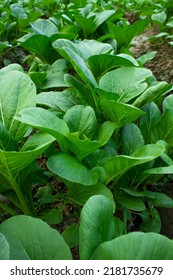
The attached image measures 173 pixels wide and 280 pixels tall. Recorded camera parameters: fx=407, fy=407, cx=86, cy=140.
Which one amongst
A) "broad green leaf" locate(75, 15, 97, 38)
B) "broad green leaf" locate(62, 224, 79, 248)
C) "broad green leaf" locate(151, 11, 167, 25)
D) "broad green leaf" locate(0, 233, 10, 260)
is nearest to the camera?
"broad green leaf" locate(0, 233, 10, 260)

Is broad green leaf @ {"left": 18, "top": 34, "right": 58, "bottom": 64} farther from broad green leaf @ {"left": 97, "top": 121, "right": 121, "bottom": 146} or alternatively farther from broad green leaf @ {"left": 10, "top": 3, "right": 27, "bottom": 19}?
broad green leaf @ {"left": 10, "top": 3, "right": 27, "bottom": 19}

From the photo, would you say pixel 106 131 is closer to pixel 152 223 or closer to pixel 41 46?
pixel 152 223

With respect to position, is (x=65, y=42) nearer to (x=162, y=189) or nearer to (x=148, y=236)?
(x=162, y=189)

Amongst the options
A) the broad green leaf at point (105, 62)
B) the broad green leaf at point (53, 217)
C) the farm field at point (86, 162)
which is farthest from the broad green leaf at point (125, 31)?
the broad green leaf at point (53, 217)

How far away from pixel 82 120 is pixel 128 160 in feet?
0.74

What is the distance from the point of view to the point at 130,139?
4.61 feet

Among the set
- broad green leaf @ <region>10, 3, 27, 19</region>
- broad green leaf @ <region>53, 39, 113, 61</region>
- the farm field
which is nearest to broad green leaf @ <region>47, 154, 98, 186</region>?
the farm field

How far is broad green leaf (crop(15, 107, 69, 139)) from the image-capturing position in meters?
1.11

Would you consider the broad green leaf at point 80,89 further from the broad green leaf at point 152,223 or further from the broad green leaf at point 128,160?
the broad green leaf at point 152,223

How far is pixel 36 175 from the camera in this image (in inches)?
56.2

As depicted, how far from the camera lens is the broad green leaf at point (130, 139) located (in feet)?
4.58

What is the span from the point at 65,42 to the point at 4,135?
0.58 m

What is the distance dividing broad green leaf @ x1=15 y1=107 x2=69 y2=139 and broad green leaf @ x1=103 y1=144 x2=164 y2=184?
17cm

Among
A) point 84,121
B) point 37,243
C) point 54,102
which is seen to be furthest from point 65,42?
point 37,243
